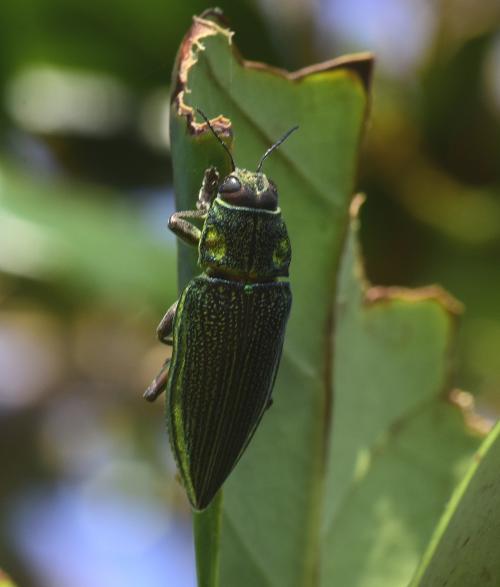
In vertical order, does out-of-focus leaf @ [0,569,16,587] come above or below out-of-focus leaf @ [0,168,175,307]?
above

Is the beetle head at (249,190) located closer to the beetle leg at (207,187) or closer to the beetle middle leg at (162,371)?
the beetle leg at (207,187)

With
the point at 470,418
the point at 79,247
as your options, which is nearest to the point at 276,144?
the point at 470,418

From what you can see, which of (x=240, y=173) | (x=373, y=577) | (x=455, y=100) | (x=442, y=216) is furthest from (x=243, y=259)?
(x=455, y=100)

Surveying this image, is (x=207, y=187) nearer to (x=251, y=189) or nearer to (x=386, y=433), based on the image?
(x=251, y=189)

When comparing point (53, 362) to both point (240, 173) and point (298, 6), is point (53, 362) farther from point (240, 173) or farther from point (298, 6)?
point (240, 173)

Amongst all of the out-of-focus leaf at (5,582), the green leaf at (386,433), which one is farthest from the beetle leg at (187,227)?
the out-of-focus leaf at (5,582)

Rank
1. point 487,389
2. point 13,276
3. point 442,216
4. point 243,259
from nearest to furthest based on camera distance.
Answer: point 243,259
point 13,276
point 442,216
point 487,389

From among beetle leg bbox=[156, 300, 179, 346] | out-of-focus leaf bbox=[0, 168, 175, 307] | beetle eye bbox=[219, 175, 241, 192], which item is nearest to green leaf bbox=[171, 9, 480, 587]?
beetle eye bbox=[219, 175, 241, 192]

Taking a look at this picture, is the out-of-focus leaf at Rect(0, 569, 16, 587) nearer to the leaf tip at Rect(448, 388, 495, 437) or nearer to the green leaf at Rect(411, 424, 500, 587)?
the green leaf at Rect(411, 424, 500, 587)
